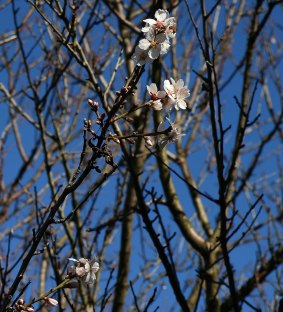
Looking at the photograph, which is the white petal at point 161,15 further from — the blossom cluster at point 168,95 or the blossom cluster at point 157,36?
the blossom cluster at point 168,95

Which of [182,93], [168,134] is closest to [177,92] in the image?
[182,93]

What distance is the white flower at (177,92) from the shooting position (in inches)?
58.6

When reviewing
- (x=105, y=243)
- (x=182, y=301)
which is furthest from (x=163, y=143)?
(x=105, y=243)

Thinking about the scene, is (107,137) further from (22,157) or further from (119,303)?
(22,157)

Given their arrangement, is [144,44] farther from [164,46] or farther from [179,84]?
[179,84]

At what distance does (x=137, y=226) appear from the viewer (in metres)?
4.01

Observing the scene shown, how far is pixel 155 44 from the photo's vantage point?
1472 millimetres

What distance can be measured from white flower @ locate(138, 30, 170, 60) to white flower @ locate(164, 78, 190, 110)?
92 millimetres

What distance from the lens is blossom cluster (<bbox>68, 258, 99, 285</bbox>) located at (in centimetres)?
148

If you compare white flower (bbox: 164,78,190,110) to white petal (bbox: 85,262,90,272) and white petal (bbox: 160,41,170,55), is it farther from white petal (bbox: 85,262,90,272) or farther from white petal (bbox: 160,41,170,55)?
white petal (bbox: 85,262,90,272)

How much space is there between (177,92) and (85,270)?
606 mm

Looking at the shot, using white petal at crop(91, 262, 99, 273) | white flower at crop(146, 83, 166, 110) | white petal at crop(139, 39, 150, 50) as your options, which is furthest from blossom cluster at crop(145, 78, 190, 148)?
white petal at crop(91, 262, 99, 273)

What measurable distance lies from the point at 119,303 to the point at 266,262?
3.39 feet

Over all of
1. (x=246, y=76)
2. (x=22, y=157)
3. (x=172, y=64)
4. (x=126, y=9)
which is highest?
(x=126, y=9)
